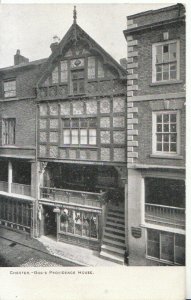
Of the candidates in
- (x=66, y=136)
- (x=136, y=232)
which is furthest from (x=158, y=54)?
(x=136, y=232)

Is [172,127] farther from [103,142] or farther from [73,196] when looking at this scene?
[73,196]

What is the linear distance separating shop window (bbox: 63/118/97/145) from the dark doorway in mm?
4146

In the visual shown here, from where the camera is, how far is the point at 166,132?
913cm

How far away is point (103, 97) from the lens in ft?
35.7

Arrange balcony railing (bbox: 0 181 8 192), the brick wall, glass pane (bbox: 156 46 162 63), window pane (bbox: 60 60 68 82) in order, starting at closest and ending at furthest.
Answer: glass pane (bbox: 156 46 162 63) < window pane (bbox: 60 60 68 82) < the brick wall < balcony railing (bbox: 0 181 8 192)

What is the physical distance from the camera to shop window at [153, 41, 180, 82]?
8.94 meters

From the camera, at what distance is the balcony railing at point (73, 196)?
1173 cm

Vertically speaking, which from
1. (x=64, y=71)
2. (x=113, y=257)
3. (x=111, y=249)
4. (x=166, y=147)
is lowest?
(x=113, y=257)

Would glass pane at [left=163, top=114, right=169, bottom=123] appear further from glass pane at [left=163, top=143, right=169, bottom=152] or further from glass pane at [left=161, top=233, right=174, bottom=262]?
glass pane at [left=161, top=233, right=174, bottom=262]

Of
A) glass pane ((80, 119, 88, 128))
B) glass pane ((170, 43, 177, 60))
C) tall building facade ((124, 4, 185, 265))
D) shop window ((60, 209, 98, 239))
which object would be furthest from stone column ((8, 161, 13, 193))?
glass pane ((170, 43, 177, 60))

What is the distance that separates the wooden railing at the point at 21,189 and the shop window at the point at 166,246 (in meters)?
7.18

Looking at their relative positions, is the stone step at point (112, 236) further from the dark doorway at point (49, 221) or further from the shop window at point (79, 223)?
the dark doorway at point (49, 221)

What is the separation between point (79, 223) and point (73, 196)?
4.63 feet
